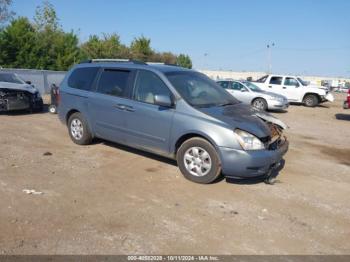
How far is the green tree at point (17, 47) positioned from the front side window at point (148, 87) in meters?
28.8

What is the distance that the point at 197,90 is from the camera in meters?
6.77

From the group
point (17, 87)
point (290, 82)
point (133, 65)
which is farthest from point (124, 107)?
point (290, 82)

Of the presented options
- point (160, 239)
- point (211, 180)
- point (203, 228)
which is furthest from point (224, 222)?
point (211, 180)

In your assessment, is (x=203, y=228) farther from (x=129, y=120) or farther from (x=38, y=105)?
(x=38, y=105)

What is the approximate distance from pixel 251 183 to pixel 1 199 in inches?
143

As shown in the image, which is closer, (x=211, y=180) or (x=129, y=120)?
(x=211, y=180)

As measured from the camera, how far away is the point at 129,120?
693 centimetres

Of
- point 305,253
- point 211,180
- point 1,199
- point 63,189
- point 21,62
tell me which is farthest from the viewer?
point 21,62

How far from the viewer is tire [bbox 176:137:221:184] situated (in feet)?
19.2

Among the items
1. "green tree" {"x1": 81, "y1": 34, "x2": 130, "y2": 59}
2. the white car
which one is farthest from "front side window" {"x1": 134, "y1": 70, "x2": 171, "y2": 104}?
"green tree" {"x1": 81, "y1": 34, "x2": 130, "y2": 59}

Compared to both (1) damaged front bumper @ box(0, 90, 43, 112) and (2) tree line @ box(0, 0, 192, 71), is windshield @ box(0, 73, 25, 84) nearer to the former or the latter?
(1) damaged front bumper @ box(0, 90, 43, 112)

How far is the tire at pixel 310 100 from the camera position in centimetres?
2134

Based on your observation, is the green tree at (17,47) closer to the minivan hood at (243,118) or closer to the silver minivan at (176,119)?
the silver minivan at (176,119)

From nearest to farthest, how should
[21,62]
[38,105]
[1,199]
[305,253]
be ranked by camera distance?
1. [305,253]
2. [1,199]
3. [38,105]
4. [21,62]
